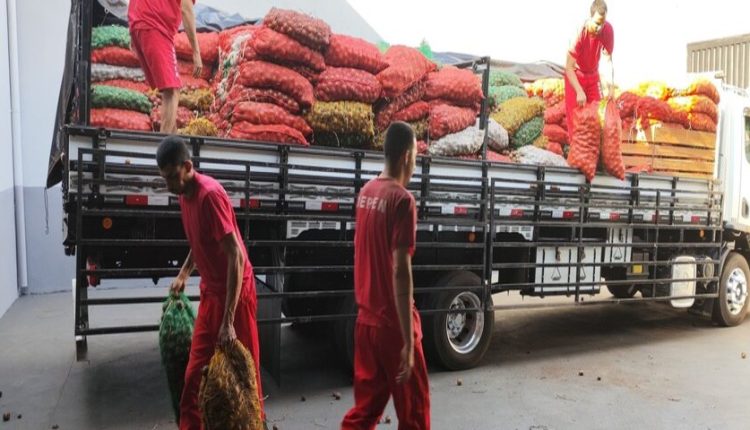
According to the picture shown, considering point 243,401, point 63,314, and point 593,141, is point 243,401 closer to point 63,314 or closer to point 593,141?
point 593,141

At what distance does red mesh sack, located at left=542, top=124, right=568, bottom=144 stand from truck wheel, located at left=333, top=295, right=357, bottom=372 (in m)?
3.83

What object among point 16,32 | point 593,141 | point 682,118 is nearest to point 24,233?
point 16,32

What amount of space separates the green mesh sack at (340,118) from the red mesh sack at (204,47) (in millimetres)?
1571

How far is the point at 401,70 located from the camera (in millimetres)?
5438

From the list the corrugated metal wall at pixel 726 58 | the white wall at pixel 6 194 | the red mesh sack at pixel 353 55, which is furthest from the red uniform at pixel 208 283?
the corrugated metal wall at pixel 726 58

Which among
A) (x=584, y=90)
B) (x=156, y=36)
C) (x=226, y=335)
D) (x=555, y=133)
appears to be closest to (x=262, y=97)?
(x=156, y=36)

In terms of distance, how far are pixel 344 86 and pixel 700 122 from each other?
5.18 meters

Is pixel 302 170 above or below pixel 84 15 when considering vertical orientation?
below

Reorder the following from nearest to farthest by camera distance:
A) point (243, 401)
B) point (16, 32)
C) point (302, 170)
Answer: point (243, 401) < point (302, 170) < point (16, 32)

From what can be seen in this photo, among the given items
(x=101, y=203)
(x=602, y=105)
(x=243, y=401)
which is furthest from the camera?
(x=602, y=105)

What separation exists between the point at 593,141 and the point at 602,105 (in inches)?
48.8

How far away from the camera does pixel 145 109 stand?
4965 millimetres

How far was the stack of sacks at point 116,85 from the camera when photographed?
4641 millimetres

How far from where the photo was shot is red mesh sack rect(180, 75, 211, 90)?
5.68m
